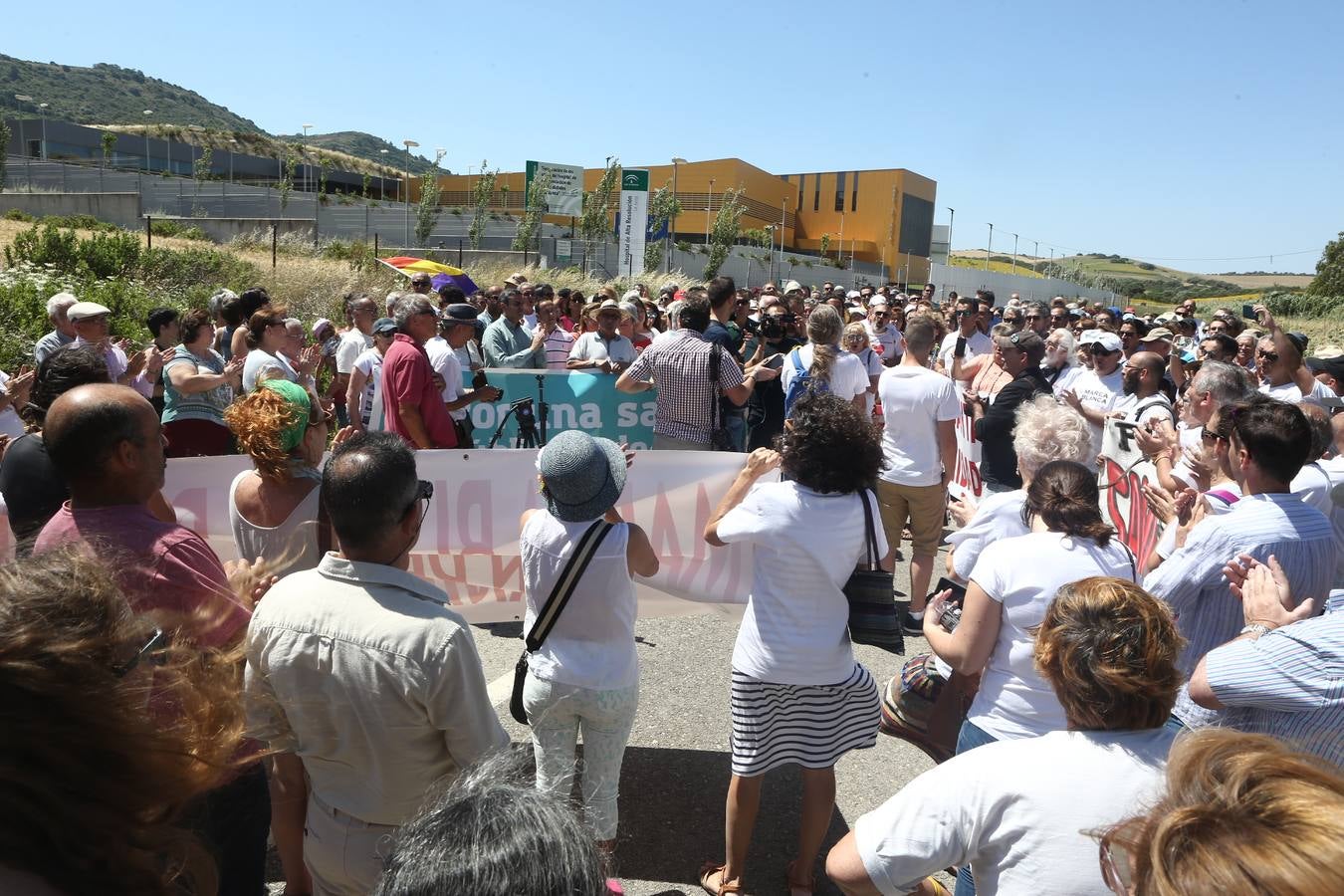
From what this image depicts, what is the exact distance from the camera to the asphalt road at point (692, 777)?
3.62 meters

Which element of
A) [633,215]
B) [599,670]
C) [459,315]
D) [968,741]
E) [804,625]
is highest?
[633,215]

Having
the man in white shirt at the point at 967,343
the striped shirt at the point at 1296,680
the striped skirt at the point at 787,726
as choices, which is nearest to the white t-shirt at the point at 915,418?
the striped skirt at the point at 787,726

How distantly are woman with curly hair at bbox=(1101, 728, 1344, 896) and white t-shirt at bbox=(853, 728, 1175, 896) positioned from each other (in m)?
0.59

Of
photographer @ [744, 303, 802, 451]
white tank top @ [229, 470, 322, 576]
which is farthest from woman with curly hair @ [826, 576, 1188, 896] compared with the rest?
photographer @ [744, 303, 802, 451]

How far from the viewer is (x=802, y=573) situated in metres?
3.28

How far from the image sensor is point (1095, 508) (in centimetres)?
297

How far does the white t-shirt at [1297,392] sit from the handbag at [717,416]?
152 inches

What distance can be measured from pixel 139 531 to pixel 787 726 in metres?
2.20

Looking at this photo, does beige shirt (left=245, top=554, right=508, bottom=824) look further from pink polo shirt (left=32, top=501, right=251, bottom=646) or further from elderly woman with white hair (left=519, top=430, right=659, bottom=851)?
elderly woman with white hair (left=519, top=430, right=659, bottom=851)

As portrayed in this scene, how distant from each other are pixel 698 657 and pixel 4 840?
465cm

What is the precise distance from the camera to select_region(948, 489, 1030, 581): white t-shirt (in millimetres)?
3600

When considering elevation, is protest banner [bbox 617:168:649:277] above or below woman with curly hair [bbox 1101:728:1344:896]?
Result: above

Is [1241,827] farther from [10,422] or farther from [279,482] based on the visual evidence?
[10,422]

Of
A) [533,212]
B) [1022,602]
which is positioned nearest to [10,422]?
[1022,602]
